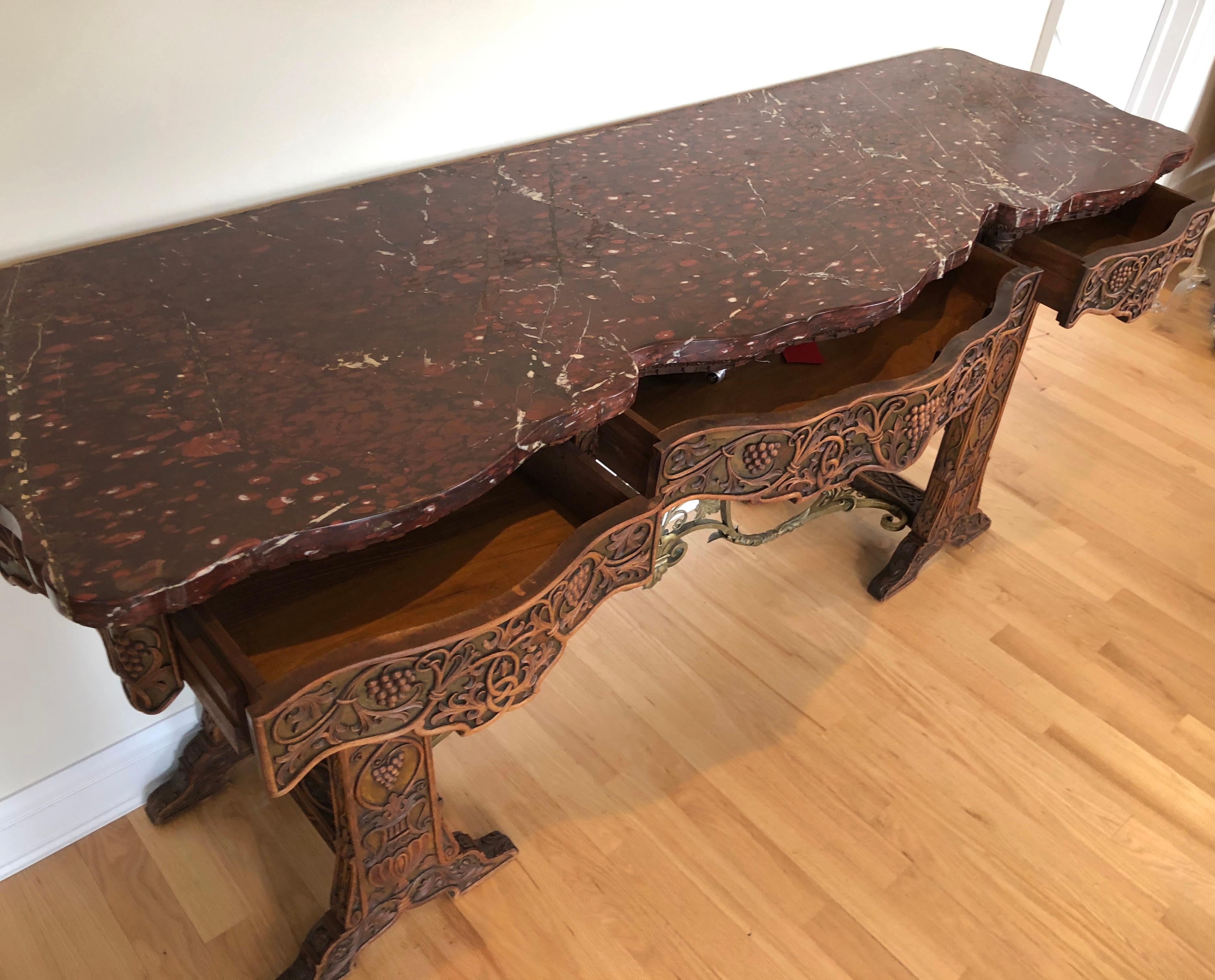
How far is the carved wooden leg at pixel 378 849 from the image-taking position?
40.4 inches

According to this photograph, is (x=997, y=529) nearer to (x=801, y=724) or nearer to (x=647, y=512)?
(x=801, y=724)

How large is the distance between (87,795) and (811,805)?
97 centimetres

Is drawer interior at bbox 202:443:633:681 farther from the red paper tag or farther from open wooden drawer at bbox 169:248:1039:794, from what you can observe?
the red paper tag

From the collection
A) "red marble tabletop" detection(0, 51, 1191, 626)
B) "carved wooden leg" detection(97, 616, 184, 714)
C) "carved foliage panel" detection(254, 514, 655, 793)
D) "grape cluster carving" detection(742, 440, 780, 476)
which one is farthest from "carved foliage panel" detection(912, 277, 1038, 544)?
"carved wooden leg" detection(97, 616, 184, 714)

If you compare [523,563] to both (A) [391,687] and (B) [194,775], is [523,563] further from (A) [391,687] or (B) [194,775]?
(B) [194,775]

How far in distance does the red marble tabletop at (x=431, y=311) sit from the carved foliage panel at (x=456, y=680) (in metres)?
0.12

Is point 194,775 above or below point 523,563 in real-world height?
below

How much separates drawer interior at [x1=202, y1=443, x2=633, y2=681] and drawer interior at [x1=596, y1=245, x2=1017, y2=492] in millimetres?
64

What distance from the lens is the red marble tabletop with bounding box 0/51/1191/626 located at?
80 centimetres

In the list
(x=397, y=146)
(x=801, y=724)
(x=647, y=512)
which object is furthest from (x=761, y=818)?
(x=397, y=146)

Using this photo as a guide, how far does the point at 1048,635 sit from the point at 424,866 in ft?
3.59

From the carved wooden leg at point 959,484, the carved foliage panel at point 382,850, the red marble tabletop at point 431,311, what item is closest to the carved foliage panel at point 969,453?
the carved wooden leg at point 959,484

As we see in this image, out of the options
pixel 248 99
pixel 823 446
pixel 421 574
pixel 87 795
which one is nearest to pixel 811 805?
pixel 823 446

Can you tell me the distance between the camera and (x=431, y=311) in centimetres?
104
